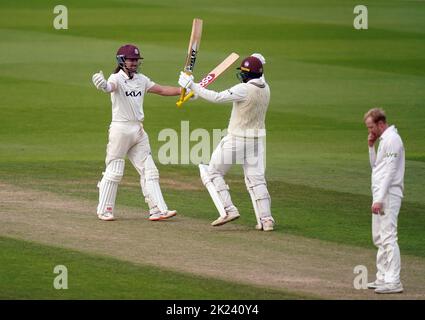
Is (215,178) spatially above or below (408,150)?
below

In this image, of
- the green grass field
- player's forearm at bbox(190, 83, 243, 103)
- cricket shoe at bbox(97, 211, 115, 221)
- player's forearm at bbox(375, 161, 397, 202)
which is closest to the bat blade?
player's forearm at bbox(190, 83, 243, 103)

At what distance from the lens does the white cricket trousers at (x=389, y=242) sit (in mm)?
12297

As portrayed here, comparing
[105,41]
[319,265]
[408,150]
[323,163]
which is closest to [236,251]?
[319,265]

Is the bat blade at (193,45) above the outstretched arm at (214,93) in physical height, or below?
above

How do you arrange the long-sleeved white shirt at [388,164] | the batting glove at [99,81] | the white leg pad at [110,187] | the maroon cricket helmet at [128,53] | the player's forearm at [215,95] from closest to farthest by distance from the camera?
the long-sleeved white shirt at [388,164] → the player's forearm at [215,95] → the batting glove at [99,81] → the maroon cricket helmet at [128,53] → the white leg pad at [110,187]

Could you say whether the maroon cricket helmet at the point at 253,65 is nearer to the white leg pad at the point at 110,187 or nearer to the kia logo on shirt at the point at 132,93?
the kia logo on shirt at the point at 132,93

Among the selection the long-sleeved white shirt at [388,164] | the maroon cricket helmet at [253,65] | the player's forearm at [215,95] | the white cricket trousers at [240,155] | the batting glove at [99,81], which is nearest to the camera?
the long-sleeved white shirt at [388,164]

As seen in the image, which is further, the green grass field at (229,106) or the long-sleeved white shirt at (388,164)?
the green grass field at (229,106)

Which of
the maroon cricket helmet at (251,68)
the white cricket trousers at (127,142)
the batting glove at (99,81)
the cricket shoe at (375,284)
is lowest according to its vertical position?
the cricket shoe at (375,284)

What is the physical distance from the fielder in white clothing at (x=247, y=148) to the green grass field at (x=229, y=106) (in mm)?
580

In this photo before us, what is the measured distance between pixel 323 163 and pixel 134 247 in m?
7.00

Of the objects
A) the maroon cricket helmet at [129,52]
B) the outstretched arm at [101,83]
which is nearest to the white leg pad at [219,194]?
the outstretched arm at [101,83]

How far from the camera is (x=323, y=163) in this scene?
808 inches
